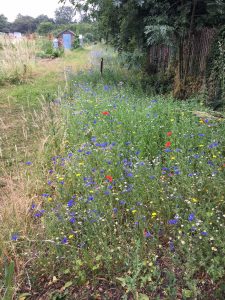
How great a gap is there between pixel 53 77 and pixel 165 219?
9.56 metres

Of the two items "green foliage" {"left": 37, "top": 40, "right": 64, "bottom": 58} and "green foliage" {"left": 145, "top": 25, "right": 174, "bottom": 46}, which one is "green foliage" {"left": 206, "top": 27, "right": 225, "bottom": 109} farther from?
"green foliage" {"left": 37, "top": 40, "right": 64, "bottom": 58}

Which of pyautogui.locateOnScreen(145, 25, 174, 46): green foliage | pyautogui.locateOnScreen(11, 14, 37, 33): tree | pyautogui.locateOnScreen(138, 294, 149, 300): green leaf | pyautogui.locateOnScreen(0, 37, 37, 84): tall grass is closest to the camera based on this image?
pyautogui.locateOnScreen(138, 294, 149, 300): green leaf

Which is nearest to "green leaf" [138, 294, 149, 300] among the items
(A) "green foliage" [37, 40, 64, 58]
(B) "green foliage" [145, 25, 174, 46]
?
(B) "green foliage" [145, 25, 174, 46]

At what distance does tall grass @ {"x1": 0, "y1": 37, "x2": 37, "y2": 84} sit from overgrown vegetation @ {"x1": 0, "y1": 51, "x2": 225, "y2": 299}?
7329 millimetres

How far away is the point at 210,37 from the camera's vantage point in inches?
243

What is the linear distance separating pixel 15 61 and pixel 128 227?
939cm

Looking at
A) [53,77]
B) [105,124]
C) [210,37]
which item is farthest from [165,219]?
[53,77]

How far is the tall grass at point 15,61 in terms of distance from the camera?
1004cm

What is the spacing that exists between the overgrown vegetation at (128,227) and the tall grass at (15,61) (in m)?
7.33

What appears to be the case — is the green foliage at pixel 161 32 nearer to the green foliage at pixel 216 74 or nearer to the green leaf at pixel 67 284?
the green foliage at pixel 216 74

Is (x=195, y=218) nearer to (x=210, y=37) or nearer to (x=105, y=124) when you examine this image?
(x=105, y=124)

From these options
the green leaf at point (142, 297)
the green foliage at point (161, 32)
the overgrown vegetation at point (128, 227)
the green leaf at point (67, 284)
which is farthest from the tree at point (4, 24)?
the green leaf at point (142, 297)

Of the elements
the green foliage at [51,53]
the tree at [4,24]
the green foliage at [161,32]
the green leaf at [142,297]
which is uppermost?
the tree at [4,24]

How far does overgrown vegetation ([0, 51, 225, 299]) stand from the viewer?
2.03 m
